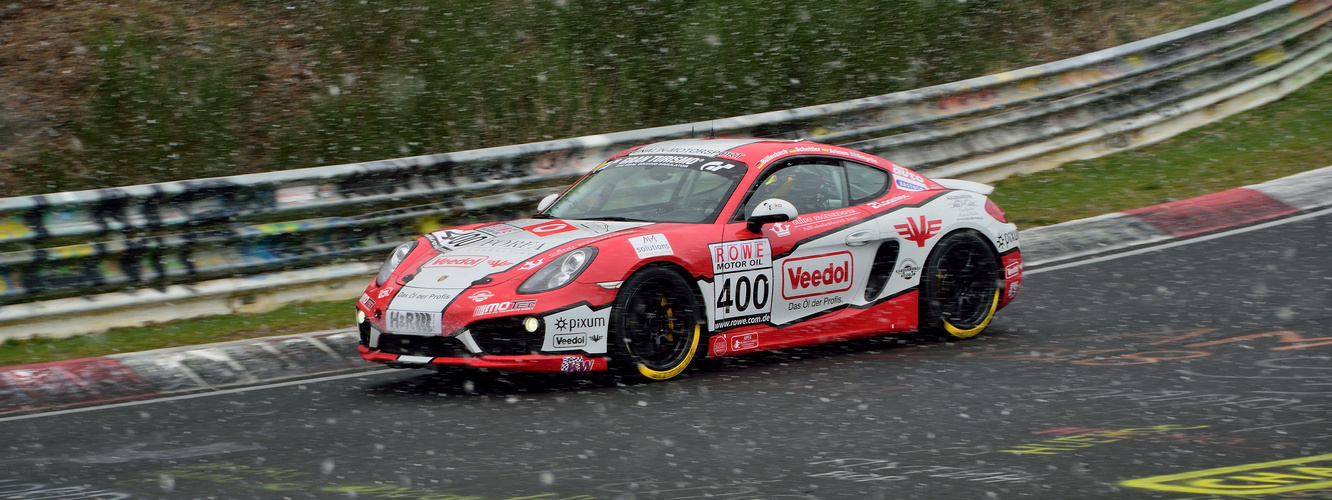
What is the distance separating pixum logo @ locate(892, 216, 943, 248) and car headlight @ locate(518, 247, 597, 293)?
206 centimetres

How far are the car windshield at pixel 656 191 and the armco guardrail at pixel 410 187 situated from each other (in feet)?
6.65

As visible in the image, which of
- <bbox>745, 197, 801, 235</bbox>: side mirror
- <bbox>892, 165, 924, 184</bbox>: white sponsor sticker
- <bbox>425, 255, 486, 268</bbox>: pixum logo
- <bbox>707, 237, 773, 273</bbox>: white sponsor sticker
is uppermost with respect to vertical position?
<bbox>892, 165, 924, 184</bbox>: white sponsor sticker

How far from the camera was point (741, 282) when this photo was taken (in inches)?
276

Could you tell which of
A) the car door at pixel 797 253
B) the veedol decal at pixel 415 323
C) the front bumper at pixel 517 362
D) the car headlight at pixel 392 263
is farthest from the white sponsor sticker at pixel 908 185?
the veedol decal at pixel 415 323

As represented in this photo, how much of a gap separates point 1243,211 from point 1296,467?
670 centimetres

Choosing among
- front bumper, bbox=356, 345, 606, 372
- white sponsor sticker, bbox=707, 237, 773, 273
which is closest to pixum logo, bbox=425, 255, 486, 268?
front bumper, bbox=356, 345, 606, 372

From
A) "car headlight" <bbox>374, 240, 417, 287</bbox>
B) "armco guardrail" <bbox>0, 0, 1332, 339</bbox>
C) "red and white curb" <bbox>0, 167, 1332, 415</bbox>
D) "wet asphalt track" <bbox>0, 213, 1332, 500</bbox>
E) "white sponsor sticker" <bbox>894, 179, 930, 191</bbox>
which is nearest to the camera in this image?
"wet asphalt track" <bbox>0, 213, 1332, 500</bbox>

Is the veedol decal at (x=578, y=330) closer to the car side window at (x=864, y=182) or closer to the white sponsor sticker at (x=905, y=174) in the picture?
the car side window at (x=864, y=182)

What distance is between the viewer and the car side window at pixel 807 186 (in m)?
7.36

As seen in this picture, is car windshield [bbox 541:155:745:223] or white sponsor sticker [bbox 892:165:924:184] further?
white sponsor sticker [bbox 892:165:924:184]

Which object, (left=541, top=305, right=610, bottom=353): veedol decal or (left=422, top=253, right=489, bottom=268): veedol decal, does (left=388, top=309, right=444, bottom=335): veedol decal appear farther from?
(left=541, top=305, right=610, bottom=353): veedol decal

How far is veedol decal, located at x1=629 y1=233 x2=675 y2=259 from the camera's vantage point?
6652 mm

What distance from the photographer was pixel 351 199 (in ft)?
30.1

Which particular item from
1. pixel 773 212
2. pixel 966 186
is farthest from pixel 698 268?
pixel 966 186
